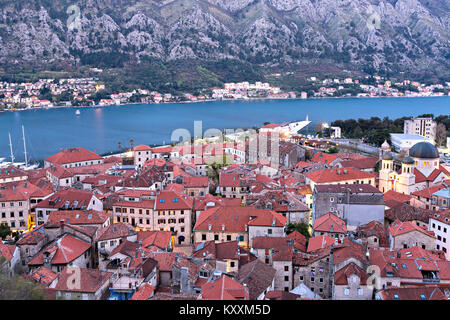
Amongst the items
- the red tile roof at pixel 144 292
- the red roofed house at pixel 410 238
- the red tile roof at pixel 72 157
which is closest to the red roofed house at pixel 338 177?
the red roofed house at pixel 410 238

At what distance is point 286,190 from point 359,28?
149 m

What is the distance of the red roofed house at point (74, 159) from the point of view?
33.9 meters

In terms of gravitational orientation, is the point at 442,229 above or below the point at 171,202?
below

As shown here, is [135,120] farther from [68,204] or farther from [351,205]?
[351,205]

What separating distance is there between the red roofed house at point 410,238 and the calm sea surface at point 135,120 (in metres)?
40.9

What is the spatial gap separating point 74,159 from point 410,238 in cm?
2623

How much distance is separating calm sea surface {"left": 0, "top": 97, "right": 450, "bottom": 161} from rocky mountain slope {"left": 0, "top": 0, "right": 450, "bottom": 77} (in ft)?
98.8

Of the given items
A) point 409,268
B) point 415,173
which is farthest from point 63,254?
point 415,173

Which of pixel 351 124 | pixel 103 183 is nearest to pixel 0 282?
pixel 103 183

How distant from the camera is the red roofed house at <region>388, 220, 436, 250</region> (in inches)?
641

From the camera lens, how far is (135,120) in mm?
80750

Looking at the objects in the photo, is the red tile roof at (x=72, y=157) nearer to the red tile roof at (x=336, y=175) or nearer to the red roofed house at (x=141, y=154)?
the red roofed house at (x=141, y=154)

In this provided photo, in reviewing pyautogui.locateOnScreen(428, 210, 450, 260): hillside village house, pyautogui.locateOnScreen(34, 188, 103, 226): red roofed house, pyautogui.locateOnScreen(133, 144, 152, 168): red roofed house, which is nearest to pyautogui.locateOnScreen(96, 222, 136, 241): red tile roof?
pyautogui.locateOnScreen(34, 188, 103, 226): red roofed house
